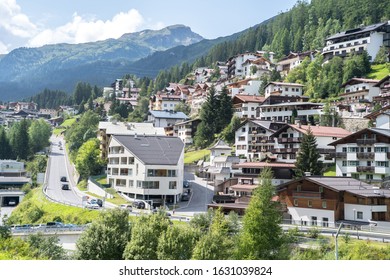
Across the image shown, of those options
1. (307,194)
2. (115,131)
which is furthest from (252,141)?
(307,194)

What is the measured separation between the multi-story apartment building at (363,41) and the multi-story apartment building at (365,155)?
1807 inches

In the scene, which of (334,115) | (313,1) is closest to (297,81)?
(334,115)

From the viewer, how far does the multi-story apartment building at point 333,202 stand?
32.1 metres

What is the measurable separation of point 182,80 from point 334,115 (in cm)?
7983

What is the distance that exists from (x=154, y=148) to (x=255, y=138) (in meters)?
14.8

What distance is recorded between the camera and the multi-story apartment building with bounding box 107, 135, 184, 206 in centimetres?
4709

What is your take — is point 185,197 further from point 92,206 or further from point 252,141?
point 252,141

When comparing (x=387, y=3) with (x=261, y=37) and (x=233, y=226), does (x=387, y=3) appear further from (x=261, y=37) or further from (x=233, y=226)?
(x=233, y=226)

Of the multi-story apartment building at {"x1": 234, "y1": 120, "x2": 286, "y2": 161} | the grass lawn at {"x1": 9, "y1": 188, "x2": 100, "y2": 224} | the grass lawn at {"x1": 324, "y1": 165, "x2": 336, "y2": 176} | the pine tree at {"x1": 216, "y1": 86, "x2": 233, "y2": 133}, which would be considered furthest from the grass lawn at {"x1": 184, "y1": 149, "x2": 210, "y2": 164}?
the grass lawn at {"x1": 324, "y1": 165, "x2": 336, "y2": 176}

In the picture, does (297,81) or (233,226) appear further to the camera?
(297,81)

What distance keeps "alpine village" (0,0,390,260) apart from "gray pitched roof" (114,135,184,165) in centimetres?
15

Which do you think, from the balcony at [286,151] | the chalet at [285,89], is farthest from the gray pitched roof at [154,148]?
the chalet at [285,89]

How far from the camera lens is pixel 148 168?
47.0 m

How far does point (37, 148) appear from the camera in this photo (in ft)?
316
